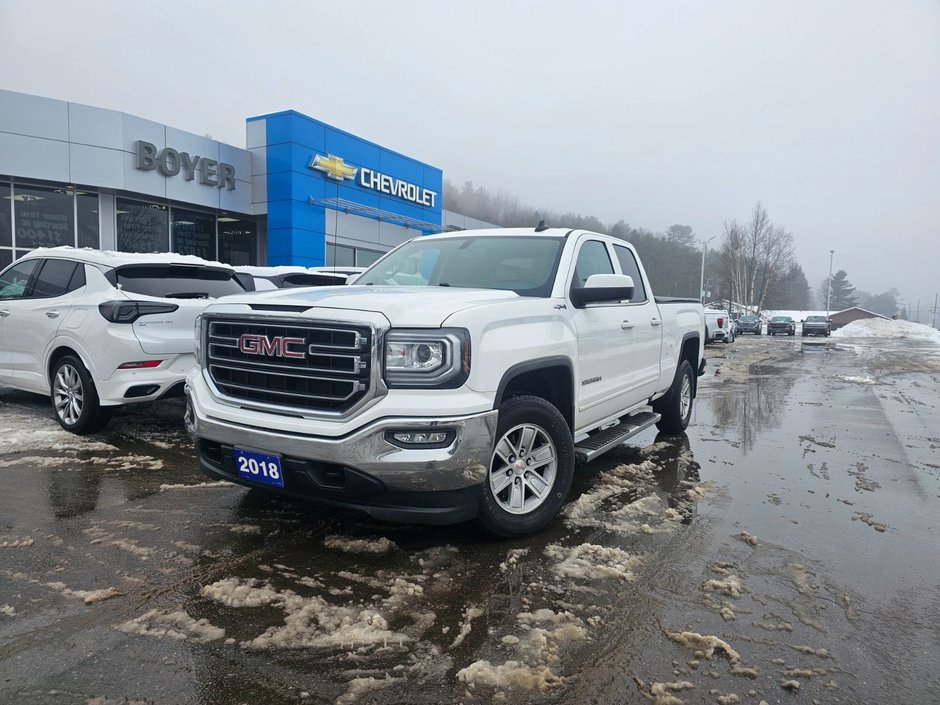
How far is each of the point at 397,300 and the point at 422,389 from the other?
551 millimetres

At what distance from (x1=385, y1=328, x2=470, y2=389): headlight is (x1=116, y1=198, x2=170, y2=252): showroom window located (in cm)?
1752

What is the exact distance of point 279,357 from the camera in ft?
11.5

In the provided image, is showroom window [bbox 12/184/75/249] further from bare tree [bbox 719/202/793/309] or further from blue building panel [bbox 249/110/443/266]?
bare tree [bbox 719/202/793/309]

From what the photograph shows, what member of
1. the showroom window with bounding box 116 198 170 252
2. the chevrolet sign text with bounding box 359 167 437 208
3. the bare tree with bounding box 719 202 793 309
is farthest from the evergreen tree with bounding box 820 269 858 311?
the showroom window with bounding box 116 198 170 252

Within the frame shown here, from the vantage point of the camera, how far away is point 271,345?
11.6 ft

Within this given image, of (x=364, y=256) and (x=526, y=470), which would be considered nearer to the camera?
(x=526, y=470)

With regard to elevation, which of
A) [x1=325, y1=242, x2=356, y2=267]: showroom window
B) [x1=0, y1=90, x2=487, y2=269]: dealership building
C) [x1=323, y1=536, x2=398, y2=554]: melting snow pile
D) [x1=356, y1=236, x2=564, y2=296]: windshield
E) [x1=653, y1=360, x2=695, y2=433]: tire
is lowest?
[x1=323, y1=536, x2=398, y2=554]: melting snow pile

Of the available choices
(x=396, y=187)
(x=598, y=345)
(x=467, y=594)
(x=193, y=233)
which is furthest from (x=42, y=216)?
(x=467, y=594)

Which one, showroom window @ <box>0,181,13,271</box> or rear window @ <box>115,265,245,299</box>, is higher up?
showroom window @ <box>0,181,13,271</box>

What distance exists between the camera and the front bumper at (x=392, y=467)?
3.15 meters

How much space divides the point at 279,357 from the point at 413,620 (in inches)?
61.7

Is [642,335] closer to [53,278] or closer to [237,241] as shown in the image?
[53,278]

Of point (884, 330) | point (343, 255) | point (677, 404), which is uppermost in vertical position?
point (343, 255)

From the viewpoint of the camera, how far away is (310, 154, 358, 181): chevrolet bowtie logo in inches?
821
